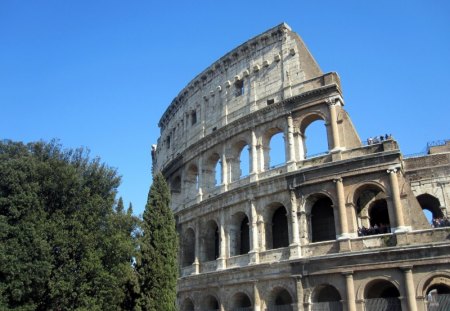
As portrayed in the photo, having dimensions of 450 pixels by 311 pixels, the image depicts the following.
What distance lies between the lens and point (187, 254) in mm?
25797

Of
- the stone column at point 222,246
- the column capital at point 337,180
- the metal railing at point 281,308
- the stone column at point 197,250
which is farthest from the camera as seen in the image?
the stone column at point 197,250

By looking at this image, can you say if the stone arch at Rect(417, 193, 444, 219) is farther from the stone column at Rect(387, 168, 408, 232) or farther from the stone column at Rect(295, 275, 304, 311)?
the stone column at Rect(295, 275, 304, 311)

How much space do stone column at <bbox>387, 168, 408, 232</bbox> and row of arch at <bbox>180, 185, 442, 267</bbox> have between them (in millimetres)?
270

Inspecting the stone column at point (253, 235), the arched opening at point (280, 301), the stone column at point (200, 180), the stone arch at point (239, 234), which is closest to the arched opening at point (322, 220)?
the stone column at point (253, 235)

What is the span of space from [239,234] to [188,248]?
14.2 feet

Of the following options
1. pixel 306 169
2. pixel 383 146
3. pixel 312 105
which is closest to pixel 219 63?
pixel 312 105

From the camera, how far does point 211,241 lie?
958 inches

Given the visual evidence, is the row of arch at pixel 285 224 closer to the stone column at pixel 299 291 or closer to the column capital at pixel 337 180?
the column capital at pixel 337 180

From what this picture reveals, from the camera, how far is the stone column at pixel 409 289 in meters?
16.2

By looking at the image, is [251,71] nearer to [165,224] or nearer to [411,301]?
[165,224]

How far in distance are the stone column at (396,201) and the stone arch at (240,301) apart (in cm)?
761

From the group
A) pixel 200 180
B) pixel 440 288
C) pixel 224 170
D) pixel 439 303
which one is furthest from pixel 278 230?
pixel 439 303

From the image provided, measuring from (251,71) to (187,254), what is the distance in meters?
10.7

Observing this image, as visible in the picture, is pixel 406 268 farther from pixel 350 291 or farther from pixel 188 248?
pixel 188 248
